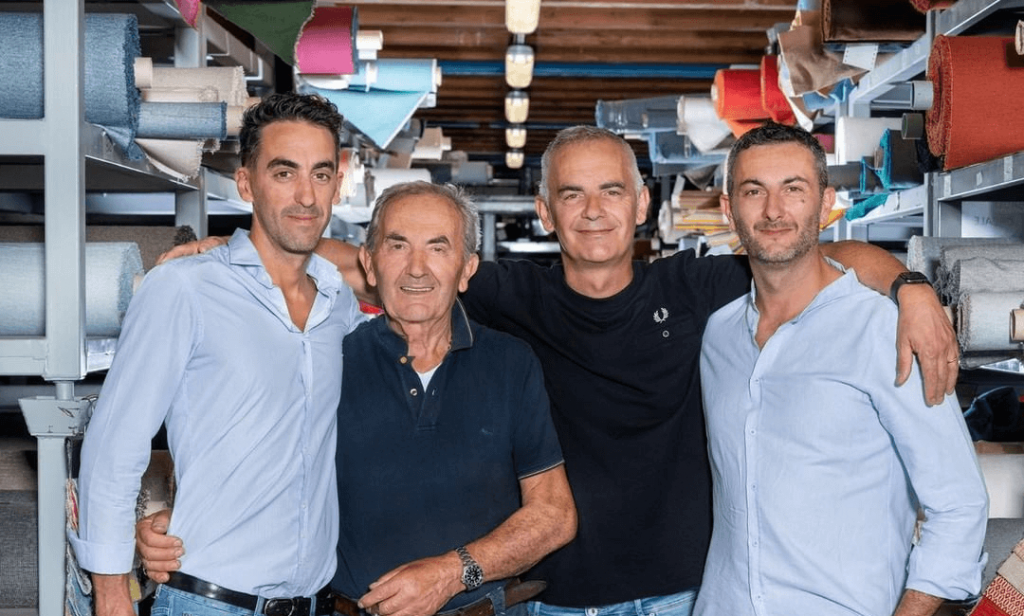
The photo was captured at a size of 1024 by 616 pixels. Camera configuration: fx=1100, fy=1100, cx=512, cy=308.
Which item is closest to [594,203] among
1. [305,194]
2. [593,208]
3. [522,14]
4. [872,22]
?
[593,208]

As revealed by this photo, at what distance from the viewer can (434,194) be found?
220cm

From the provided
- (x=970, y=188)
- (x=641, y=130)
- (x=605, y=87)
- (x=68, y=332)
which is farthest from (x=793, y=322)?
(x=605, y=87)

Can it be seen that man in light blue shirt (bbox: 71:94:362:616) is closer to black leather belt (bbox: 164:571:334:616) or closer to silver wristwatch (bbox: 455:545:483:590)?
black leather belt (bbox: 164:571:334:616)

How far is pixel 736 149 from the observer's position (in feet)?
6.90

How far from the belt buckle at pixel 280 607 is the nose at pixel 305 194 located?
72 cm

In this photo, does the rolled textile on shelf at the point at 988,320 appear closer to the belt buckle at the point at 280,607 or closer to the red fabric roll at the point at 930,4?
the red fabric roll at the point at 930,4

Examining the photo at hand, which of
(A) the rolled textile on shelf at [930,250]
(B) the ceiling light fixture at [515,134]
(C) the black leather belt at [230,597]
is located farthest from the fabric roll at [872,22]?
(B) the ceiling light fixture at [515,134]

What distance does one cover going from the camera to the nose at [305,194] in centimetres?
207

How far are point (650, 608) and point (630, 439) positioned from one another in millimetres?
341

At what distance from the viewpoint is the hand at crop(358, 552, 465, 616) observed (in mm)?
1860

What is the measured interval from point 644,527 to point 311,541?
0.68 m

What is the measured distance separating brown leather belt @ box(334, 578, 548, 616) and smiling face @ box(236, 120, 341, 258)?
2.18 feet

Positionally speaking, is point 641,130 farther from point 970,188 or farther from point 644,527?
point 644,527

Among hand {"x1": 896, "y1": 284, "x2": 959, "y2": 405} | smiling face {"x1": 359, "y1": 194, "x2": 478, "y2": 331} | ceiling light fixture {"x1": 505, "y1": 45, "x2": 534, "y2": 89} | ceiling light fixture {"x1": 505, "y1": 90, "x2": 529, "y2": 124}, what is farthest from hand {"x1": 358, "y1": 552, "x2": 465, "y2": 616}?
ceiling light fixture {"x1": 505, "y1": 90, "x2": 529, "y2": 124}
